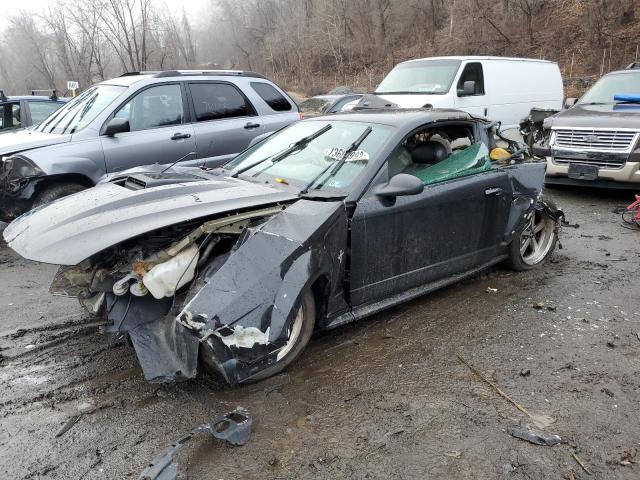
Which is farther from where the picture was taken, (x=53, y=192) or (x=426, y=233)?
(x=53, y=192)

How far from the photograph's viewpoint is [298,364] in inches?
132

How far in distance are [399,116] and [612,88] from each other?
6.51 meters

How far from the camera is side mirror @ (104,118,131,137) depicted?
582 centimetres

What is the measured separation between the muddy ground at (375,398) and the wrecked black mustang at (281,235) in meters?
0.27

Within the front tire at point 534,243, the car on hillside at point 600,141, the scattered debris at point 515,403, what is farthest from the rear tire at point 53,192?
the car on hillside at point 600,141

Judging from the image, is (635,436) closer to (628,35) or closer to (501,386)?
(501,386)

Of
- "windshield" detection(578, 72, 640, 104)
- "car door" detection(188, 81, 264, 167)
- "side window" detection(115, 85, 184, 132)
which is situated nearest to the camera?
"side window" detection(115, 85, 184, 132)

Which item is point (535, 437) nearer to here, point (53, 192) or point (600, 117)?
point (53, 192)

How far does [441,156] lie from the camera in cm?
423

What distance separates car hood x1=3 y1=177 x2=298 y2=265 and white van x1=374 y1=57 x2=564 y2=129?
6.13 metres

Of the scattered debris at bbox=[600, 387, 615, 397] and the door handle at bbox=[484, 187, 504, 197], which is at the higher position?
the door handle at bbox=[484, 187, 504, 197]

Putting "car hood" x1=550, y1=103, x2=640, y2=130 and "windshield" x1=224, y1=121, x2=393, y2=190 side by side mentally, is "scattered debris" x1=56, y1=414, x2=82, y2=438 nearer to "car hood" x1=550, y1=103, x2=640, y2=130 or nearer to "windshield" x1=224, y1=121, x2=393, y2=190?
"windshield" x1=224, y1=121, x2=393, y2=190

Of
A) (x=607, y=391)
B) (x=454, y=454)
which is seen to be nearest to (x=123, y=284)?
(x=454, y=454)

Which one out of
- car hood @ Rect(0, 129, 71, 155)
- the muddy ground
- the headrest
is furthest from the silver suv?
Result: the headrest
